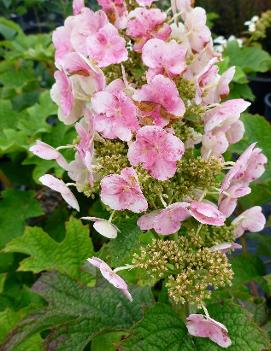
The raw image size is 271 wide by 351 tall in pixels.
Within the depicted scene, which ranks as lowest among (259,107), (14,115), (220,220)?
(259,107)

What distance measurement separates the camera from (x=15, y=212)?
1.77m

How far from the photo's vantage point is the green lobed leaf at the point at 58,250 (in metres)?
1.30

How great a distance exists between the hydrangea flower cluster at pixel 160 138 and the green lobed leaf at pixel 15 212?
0.81 meters

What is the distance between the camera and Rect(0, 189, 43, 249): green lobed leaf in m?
1.72

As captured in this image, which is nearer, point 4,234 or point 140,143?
point 140,143

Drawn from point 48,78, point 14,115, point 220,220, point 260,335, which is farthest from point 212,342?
point 48,78

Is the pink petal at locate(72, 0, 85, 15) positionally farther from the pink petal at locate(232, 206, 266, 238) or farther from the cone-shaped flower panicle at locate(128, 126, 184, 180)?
the pink petal at locate(232, 206, 266, 238)

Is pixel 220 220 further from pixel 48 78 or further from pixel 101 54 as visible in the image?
pixel 48 78

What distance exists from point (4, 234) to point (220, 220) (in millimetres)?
1006

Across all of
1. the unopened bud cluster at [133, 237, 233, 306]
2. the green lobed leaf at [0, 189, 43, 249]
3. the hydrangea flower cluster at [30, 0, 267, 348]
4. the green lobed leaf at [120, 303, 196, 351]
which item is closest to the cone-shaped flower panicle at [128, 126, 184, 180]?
the hydrangea flower cluster at [30, 0, 267, 348]

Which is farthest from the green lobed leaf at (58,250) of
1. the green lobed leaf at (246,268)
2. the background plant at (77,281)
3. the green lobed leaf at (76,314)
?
the green lobed leaf at (246,268)

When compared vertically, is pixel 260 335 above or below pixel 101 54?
below

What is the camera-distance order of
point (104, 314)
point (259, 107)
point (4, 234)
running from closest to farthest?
point (104, 314) → point (4, 234) → point (259, 107)

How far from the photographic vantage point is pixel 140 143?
81cm
